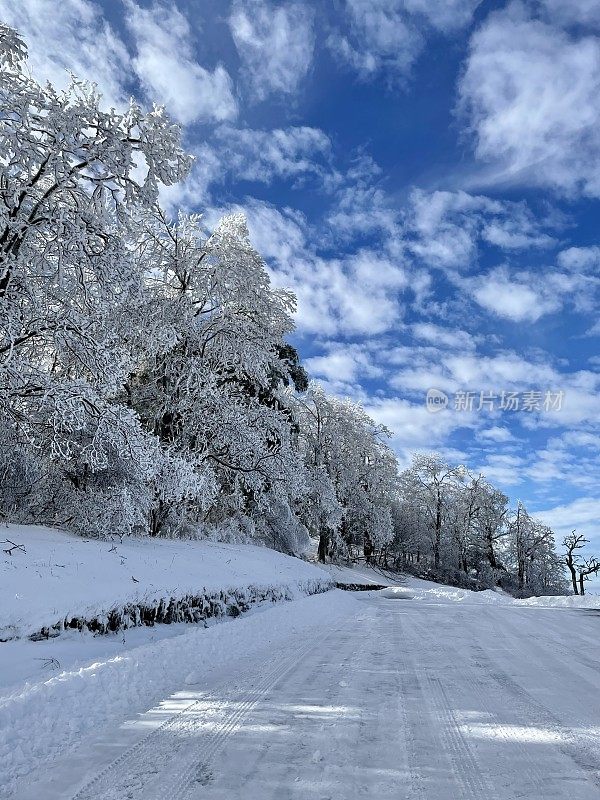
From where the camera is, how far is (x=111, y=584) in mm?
6965

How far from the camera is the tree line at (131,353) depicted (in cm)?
861

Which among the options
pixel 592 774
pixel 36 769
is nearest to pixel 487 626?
pixel 592 774

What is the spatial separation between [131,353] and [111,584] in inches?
361

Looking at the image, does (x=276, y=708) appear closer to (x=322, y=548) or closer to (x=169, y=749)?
(x=169, y=749)

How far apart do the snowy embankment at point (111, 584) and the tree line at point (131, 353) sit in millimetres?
1472

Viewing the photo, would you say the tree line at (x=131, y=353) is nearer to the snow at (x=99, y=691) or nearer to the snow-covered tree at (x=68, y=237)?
the snow-covered tree at (x=68, y=237)

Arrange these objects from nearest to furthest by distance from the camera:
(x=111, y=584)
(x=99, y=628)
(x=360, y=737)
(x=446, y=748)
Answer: (x=446, y=748) < (x=360, y=737) < (x=99, y=628) < (x=111, y=584)

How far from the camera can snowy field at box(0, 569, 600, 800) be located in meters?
2.40

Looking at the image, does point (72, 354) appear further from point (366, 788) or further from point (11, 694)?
point (366, 788)

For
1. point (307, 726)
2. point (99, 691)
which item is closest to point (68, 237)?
point (99, 691)

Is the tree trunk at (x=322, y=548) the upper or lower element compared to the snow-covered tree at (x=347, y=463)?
lower

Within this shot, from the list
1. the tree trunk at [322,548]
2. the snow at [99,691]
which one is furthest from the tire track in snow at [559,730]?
the tree trunk at [322,548]

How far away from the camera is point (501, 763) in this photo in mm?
2600

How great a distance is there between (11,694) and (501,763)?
3.20 m
